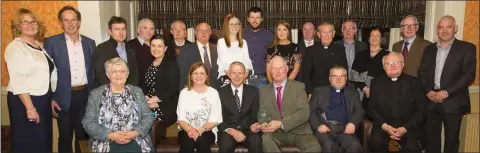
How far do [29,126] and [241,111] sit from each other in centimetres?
197

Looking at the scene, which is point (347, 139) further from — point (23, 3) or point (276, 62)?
point (23, 3)

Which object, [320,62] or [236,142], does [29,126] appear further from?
[320,62]

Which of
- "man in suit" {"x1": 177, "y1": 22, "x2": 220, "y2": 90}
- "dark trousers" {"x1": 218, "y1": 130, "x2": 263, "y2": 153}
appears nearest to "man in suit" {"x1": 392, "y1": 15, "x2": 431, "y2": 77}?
"dark trousers" {"x1": 218, "y1": 130, "x2": 263, "y2": 153}

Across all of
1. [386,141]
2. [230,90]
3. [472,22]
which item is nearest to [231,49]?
[230,90]

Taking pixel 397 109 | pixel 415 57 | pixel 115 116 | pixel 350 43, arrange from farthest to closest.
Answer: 1. pixel 350 43
2. pixel 415 57
3. pixel 397 109
4. pixel 115 116

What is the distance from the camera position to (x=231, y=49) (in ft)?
14.9

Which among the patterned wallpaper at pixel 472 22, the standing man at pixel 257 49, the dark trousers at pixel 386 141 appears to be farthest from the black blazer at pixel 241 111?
the patterned wallpaper at pixel 472 22

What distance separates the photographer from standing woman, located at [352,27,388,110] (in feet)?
15.3

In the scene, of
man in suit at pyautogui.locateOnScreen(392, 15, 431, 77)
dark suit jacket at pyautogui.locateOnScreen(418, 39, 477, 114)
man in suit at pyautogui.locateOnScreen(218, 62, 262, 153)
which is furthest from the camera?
man in suit at pyautogui.locateOnScreen(392, 15, 431, 77)

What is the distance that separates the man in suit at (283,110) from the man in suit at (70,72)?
5.72 ft

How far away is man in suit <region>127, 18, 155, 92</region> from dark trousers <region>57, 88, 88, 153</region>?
56cm

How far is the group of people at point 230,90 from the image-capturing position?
389 cm

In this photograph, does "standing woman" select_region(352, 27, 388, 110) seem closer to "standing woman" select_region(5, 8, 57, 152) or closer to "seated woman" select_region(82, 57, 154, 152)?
"seated woman" select_region(82, 57, 154, 152)

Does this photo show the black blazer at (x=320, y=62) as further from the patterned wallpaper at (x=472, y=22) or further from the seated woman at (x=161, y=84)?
the patterned wallpaper at (x=472, y=22)
